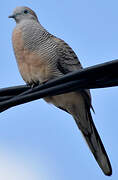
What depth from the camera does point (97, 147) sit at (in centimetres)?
488

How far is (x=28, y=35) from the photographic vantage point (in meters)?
5.21

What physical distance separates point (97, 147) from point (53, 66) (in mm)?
977

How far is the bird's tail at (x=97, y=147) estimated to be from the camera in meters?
4.62

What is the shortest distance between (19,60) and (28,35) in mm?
302

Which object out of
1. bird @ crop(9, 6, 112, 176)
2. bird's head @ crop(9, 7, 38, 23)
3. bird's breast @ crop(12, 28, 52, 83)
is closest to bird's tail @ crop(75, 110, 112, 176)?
bird @ crop(9, 6, 112, 176)

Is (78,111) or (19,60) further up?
(19,60)

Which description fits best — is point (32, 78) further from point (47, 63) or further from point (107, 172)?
point (107, 172)

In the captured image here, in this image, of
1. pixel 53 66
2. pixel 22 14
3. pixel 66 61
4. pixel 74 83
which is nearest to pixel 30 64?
pixel 53 66

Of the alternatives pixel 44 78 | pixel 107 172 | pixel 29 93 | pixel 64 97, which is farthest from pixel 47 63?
pixel 29 93

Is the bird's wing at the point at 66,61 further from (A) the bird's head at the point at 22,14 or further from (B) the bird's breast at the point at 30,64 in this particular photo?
(A) the bird's head at the point at 22,14

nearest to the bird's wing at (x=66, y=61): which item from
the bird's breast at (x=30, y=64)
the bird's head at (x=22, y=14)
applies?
the bird's breast at (x=30, y=64)

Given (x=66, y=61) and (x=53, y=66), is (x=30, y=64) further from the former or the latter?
(x=66, y=61)

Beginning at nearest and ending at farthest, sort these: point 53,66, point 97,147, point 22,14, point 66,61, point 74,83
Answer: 1. point 74,83
2. point 97,147
3. point 53,66
4. point 66,61
5. point 22,14

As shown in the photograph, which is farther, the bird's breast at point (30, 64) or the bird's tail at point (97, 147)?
the bird's breast at point (30, 64)
